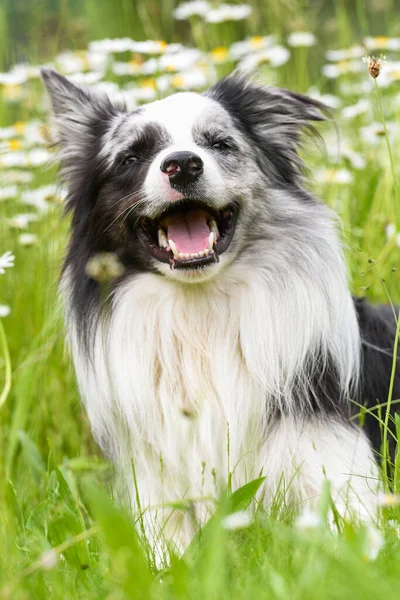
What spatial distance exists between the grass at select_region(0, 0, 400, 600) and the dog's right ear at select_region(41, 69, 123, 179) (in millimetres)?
276

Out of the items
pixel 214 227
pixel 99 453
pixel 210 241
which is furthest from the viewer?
pixel 99 453

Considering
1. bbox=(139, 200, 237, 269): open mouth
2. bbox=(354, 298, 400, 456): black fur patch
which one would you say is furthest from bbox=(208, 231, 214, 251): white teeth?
bbox=(354, 298, 400, 456): black fur patch

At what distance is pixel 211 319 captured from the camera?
365cm

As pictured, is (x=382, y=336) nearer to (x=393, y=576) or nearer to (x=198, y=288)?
(x=198, y=288)

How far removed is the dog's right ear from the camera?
403 centimetres

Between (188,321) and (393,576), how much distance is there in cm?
171

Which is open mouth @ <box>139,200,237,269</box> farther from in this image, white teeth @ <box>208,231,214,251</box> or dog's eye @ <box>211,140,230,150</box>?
dog's eye @ <box>211,140,230,150</box>

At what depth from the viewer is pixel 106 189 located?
12.5 ft

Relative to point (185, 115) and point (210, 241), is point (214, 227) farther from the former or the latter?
point (185, 115)

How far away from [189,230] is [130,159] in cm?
43

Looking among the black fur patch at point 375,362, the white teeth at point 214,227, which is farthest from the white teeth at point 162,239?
the black fur patch at point 375,362

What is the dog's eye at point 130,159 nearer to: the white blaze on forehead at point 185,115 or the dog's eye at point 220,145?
the white blaze on forehead at point 185,115

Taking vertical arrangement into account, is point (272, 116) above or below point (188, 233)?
above

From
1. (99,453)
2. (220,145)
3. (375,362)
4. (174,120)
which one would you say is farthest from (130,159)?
(99,453)
